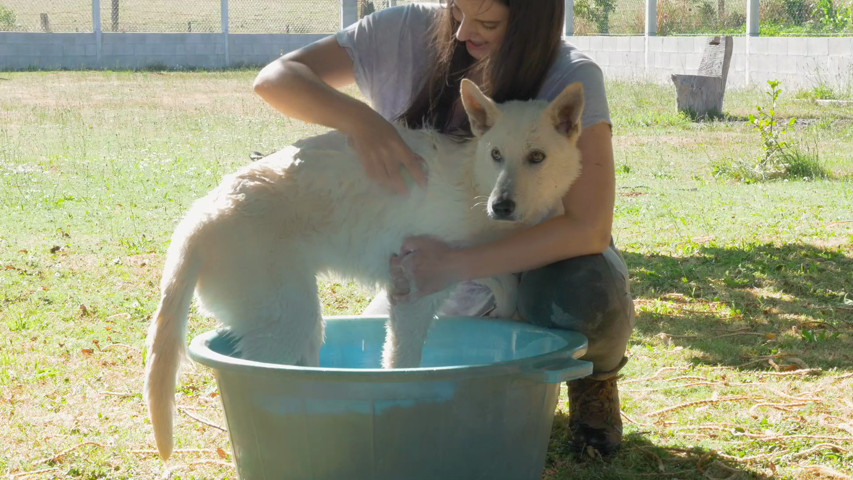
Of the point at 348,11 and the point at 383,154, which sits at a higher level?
the point at 348,11

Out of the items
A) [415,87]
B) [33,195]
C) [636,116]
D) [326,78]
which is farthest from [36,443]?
[636,116]

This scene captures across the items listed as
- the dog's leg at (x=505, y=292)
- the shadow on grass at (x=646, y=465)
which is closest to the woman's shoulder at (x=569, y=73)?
the dog's leg at (x=505, y=292)

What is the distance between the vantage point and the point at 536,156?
2924 millimetres

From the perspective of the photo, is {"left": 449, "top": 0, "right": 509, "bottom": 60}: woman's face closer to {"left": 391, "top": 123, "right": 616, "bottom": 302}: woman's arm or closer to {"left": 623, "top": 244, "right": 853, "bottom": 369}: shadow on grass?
{"left": 391, "top": 123, "right": 616, "bottom": 302}: woman's arm

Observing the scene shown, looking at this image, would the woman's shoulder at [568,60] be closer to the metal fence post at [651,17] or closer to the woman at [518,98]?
the woman at [518,98]

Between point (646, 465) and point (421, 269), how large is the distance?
1.07 m

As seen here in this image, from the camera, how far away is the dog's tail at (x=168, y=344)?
2598 mm

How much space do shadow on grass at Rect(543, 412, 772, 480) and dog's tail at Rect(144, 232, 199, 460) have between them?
1.28 meters

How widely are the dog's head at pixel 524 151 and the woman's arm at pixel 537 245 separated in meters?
0.06

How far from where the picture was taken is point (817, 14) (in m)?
15.9

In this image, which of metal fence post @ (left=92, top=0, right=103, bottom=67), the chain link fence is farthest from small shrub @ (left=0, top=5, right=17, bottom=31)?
metal fence post @ (left=92, top=0, right=103, bottom=67)

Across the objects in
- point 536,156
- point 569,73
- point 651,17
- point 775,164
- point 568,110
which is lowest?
point 775,164

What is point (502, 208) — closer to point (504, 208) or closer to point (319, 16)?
point (504, 208)

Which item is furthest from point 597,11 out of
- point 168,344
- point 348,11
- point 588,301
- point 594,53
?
point 168,344
